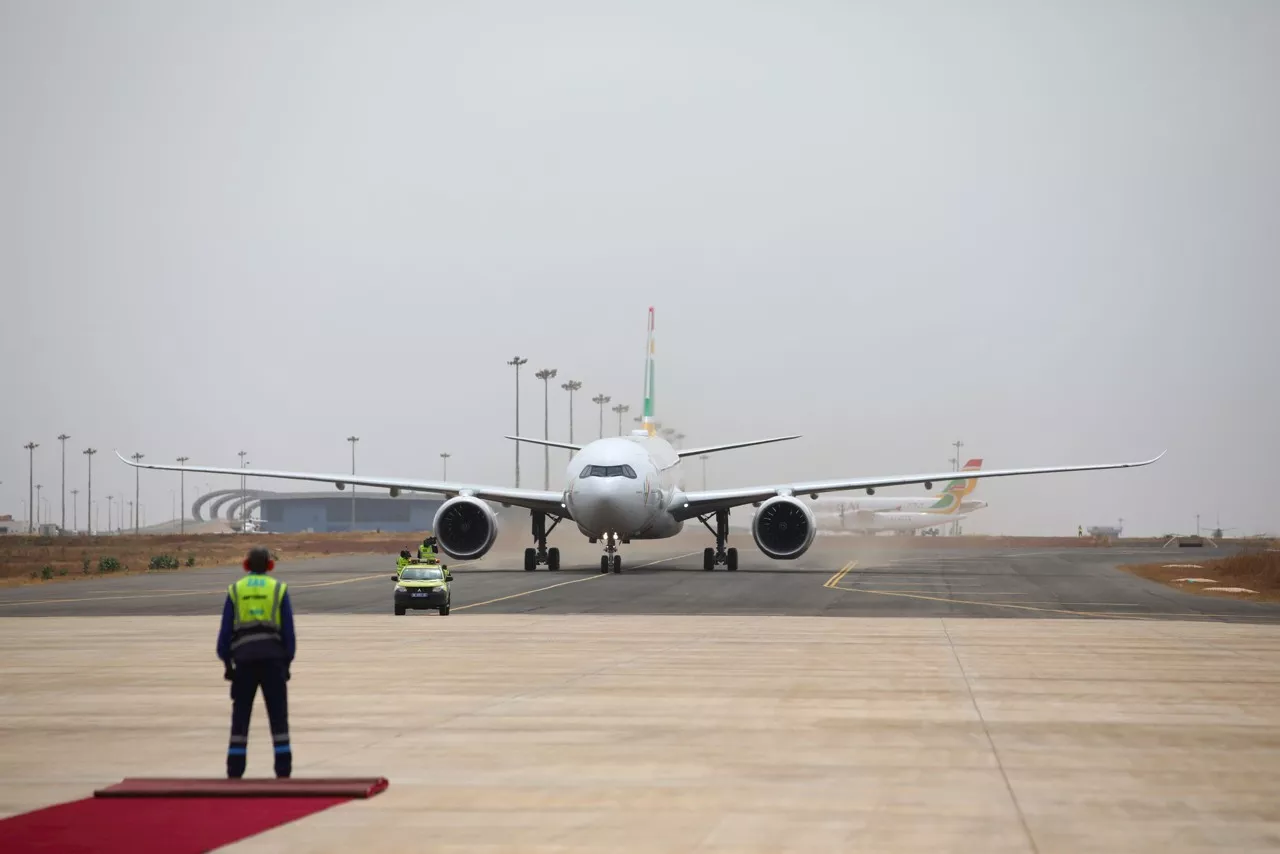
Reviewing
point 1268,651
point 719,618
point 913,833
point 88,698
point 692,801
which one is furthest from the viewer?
point 719,618

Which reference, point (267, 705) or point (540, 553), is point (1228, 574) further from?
point (267, 705)

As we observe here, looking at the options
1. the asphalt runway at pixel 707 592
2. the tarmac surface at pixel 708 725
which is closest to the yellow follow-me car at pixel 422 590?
the tarmac surface at pixel 708 725

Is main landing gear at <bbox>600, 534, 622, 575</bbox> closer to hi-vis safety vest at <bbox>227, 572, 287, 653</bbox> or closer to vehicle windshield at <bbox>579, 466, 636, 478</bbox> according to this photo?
vehicle windshield at <bbox>579, 466, 636, 478</bbox>

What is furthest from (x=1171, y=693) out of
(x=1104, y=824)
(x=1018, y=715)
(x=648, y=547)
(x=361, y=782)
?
(x=648, y=547)

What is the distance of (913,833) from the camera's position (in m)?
9.23

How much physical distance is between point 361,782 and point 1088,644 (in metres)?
16.5

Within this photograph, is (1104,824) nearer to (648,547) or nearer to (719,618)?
(719,618)

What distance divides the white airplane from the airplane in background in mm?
80023

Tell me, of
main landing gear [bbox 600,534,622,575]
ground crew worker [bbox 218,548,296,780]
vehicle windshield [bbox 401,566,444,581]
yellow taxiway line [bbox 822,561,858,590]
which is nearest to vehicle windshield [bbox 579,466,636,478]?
main landing gear [bbox 600,534,622,575]

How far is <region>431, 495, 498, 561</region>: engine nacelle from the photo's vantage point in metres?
50.1

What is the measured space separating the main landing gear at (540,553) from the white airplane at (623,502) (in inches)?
1.5

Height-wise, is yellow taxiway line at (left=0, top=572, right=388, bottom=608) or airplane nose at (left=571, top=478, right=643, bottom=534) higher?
airplane nose at (left=571, top=478, right=643, bottom=534)

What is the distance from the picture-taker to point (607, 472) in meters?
48.2

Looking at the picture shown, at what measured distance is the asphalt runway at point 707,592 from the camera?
33.7 meters
